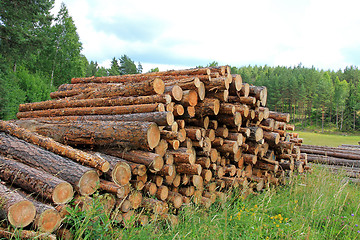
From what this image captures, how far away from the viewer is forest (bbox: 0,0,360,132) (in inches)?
560

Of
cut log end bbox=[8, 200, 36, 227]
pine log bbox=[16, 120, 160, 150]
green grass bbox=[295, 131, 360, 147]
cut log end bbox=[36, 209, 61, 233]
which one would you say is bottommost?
green grass bbox=[295, 131, 360, 147]

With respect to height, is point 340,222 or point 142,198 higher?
point 142,198

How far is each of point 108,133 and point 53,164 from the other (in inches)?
36.8

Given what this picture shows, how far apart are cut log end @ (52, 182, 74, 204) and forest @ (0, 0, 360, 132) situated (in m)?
14.4

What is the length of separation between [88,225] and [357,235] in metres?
3.85

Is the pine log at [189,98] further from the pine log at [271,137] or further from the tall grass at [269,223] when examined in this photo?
the pine log at [271,137]

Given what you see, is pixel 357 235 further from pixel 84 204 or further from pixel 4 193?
pixel 4 193

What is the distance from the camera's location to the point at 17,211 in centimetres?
251

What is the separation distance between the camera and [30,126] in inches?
191

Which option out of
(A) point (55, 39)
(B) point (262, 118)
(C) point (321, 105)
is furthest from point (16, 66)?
(C) point (321, 105)

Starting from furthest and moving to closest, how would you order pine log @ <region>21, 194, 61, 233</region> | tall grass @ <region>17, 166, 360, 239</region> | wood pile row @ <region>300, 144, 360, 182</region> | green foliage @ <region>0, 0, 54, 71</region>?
green foliage @ <region>0, 0, 54, 71</region> < wood pile row @ <region>300, 144, 360, 182</region> < tall grass @ <region>17, 166, 360, 239</region> < pine log @ <region>21, 194, 61, 233</region>

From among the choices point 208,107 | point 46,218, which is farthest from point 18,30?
point 46,218

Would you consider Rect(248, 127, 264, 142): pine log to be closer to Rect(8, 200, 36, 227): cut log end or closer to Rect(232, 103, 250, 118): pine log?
Rect(232, 103, 250, 118): pine log

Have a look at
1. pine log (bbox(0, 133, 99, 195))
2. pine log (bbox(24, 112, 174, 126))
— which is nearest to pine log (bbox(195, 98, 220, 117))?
pine log (bbox(24, 112, 174, 126))
